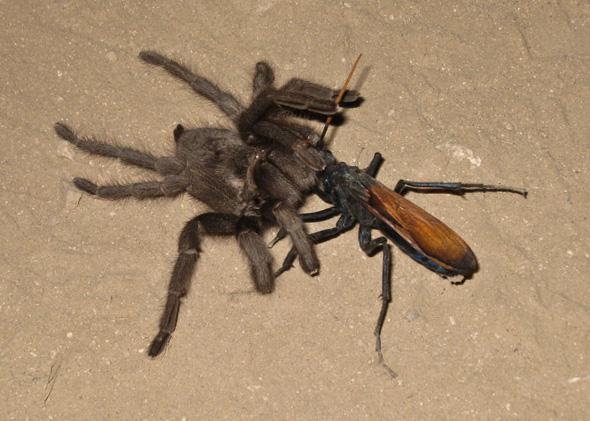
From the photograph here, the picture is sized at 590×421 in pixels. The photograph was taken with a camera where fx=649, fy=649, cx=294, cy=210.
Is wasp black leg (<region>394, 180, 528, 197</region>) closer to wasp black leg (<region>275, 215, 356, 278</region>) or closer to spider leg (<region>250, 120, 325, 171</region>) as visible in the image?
wasp black leg (<region>275, 215, 356, 278</region>)

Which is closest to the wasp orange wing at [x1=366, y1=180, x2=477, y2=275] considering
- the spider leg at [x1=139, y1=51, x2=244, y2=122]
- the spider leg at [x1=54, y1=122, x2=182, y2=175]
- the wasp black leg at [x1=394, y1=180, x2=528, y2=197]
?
the wasp black leg at [x1=394, y1=180, x2=528, y2=197]

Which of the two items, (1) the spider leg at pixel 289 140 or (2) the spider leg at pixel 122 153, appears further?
(2) the spider leg at pixel 122 153

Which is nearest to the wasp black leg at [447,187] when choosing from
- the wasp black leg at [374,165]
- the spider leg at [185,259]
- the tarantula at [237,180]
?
the wasp black leg at [374,165]

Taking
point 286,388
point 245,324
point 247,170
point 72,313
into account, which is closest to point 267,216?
point 247,170

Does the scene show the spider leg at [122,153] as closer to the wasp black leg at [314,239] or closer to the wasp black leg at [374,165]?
the wasp black leg at [314,239]

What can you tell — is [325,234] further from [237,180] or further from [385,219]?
[237,180]

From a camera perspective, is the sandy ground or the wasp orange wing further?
the sandy ground

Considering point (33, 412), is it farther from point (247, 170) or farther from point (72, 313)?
point (247, 170)
